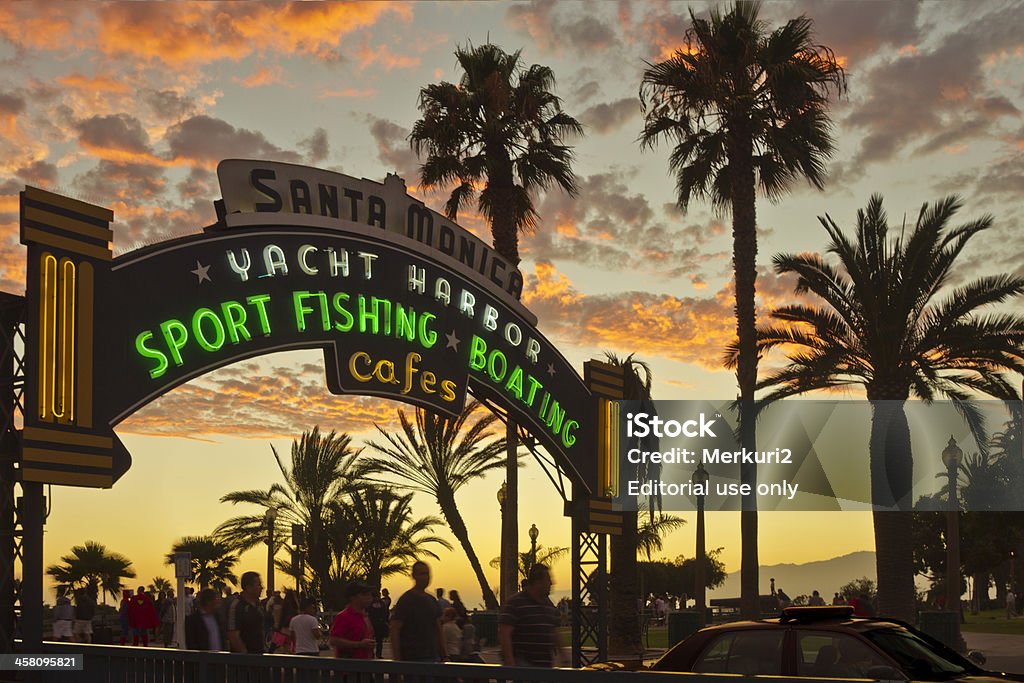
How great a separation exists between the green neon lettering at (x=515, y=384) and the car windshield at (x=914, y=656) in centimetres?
1219

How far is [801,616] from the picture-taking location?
10328 millimetres

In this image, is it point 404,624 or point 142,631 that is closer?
point 404,624

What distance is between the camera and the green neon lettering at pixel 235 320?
17.5 metres

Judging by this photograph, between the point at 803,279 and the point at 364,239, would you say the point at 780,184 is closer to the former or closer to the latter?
the point at 803,279

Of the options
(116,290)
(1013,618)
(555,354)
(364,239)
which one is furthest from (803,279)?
(1013,618)

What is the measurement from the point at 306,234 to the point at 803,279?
18.9m

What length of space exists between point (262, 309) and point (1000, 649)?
24996 millimetres

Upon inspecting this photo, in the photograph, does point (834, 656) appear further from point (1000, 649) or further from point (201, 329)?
point (1000, 649)

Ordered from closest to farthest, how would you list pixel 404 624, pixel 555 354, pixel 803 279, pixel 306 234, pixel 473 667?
1. pixel 473 667
2. pixel 404 624
3. pixel 306 234
4. pixel 555 354
5. pixel 803 279

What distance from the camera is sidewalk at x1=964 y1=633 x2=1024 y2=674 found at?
26675mm

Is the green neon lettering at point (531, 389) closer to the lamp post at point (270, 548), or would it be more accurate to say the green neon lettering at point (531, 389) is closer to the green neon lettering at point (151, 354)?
the green neon lettering at point (151, 354)

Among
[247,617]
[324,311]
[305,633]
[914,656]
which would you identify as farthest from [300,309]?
[914,656]

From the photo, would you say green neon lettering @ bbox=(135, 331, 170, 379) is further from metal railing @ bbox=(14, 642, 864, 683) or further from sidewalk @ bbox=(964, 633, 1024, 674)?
sidewalk @ bbox=(964, 633, 1024, 674)

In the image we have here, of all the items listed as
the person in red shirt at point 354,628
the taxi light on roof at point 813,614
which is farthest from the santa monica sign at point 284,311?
the taxi light on roof at point 813,614
